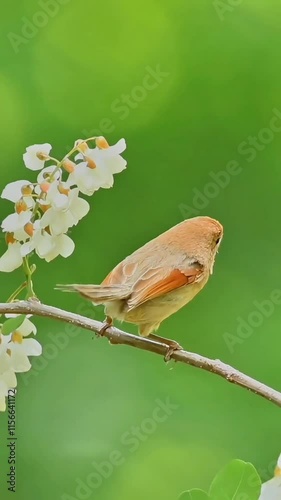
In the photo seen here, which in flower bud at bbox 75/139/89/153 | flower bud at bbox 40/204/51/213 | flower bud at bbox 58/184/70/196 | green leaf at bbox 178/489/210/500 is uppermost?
flower bud at bbox 75/139/89/153

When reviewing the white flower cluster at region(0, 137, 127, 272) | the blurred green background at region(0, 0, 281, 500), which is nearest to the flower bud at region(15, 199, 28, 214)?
A: the white flower cluster at region(0, 137, 127, 272)

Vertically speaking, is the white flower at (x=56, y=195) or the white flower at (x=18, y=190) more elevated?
the white flower at (x=18, y=190)

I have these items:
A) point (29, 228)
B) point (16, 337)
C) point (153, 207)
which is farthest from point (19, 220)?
point (153, 207)

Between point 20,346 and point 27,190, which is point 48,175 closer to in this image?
point 27,190

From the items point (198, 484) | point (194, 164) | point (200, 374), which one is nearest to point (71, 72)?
point (194, 164)

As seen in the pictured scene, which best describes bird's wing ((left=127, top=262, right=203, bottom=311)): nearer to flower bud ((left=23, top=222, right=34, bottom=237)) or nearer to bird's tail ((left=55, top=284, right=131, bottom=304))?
bird's tail ((left=55, top=284, right=131, bottom=304))

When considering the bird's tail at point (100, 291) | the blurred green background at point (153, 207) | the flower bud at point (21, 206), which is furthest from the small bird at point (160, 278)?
the blurred green background at point (153, 207)

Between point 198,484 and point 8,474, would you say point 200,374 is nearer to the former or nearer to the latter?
point 198,484

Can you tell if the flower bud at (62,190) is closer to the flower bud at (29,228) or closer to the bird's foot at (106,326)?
the flower bud at (29,228)
